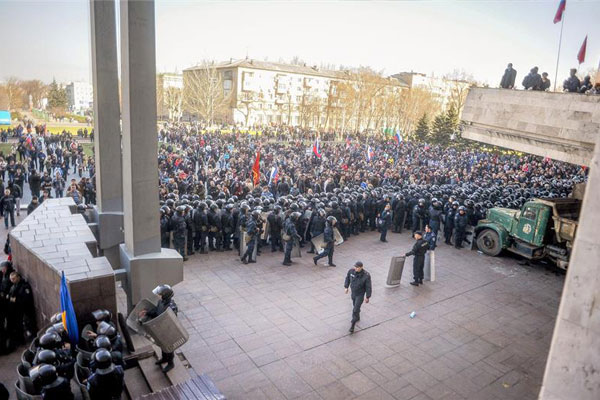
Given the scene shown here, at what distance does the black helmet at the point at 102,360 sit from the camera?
509cm

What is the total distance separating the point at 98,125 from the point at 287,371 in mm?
7294

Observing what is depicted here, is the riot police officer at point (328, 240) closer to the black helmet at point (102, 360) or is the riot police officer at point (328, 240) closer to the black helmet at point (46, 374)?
the black helmet at point (102, 360)

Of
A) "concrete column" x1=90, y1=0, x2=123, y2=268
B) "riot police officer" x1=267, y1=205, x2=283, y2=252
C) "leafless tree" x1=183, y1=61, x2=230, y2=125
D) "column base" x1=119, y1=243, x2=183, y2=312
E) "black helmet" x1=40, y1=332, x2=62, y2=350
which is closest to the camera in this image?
"black helmet" x1=40, y1=332, x2=62, y2=350

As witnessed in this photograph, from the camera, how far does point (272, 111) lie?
76.1m

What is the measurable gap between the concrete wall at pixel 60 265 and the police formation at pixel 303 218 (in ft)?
11.0

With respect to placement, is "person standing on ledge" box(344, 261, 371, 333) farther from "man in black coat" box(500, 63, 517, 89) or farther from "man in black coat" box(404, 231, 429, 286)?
"man in black coat" box(500, 63, 517, 89)

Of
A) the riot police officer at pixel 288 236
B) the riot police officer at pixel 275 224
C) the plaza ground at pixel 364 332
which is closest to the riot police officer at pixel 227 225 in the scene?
the plaza ground at pixel 364 332

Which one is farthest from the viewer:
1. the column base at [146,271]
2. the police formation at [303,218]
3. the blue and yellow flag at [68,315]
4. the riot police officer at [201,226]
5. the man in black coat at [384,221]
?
the man in black coat at [384,221]

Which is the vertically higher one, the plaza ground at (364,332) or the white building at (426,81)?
the white building at (426,81)

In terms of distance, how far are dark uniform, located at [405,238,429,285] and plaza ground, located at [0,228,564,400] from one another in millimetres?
321

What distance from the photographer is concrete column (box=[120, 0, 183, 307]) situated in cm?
723

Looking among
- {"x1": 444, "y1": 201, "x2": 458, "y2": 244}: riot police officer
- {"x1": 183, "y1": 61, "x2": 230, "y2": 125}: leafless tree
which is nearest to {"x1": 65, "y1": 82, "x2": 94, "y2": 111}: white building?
{"x1": 183, "y1": 61, "x2": 230, "y2": 125}: leafless tree

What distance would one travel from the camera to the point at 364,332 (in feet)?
28.7

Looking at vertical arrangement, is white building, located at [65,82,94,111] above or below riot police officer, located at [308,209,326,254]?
above
